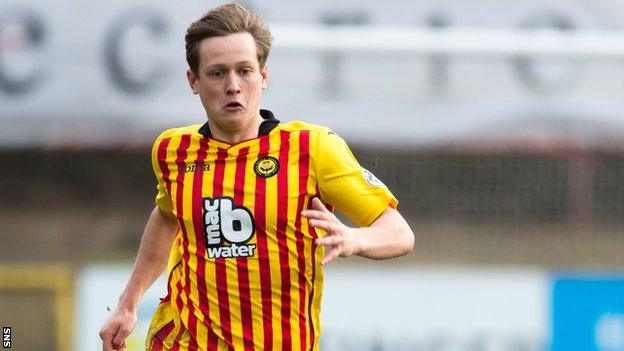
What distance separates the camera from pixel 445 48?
896 cm

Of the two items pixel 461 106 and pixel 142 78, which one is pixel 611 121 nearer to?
pixel 461 106

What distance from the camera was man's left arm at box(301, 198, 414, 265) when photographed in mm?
3061

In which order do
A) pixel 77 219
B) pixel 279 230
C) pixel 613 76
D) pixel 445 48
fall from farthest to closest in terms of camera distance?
pixel 77 219 → pixel 613 76 → pixel 445 48 → pixel 279 230

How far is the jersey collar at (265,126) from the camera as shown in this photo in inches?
141

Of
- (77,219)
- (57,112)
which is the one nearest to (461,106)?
(57,112)

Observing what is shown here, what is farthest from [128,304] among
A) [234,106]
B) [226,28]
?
[226,28]

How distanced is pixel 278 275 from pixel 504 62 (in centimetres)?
714

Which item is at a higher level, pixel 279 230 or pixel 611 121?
pixel 611 121

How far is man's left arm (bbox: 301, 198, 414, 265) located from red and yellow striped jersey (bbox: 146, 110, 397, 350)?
0.08 m

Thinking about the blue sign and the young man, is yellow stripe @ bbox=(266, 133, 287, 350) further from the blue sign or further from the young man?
the blue sign

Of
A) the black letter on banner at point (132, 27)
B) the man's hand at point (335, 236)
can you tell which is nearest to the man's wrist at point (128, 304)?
the man's hand at point (335, 236)

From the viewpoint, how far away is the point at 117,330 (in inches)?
147

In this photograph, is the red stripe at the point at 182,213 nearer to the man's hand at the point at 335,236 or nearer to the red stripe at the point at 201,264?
the red stripe at the point at 201,264

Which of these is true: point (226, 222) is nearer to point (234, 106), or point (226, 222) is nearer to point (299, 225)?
point (299, 225)
